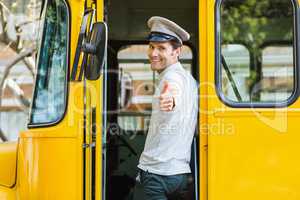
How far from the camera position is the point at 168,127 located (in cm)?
342

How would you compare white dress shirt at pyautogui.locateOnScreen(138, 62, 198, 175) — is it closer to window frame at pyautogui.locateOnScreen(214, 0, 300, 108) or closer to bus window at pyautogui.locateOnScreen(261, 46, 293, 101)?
window frame at pyautogui.locateOnScreen(214, 0, 300, 108)

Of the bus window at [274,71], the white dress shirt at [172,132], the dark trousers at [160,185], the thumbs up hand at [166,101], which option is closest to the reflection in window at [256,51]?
the bus window at [274,71]

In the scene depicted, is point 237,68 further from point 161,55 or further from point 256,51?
point 161,55

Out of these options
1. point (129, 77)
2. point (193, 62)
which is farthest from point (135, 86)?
point (193, 62)

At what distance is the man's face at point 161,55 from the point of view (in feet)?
11.5

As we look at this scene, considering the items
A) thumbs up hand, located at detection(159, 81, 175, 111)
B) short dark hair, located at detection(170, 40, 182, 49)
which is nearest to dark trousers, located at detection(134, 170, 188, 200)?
thumbs up hand, located at detection(159, 81, 175, 111)

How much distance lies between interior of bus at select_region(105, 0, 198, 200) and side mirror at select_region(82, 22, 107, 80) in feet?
4.18

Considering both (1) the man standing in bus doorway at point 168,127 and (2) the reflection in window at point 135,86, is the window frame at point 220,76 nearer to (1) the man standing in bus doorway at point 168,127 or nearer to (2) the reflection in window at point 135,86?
(1) the man standing in bus doorway at point 168,127

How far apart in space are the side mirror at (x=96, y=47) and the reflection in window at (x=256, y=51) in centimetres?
82

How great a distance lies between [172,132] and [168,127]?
0.04 m

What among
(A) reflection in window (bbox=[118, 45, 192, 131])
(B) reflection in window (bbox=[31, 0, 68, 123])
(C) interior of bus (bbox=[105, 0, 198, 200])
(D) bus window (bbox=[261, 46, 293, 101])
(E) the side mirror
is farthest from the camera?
(A) reflection in window (bbox=[118, 45, 192, 131])

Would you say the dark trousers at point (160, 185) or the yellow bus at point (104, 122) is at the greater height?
the yellow bus at point (104, 122)

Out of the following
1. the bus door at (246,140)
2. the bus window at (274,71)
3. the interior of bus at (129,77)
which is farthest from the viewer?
the interior of bus at (129,77)

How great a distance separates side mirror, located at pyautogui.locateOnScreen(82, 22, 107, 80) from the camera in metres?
3.13
